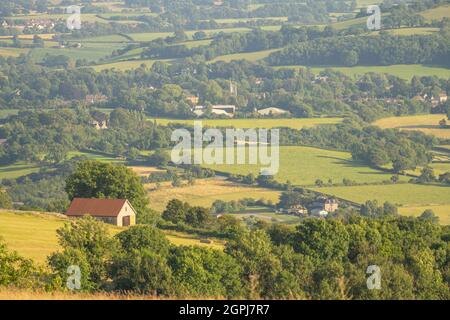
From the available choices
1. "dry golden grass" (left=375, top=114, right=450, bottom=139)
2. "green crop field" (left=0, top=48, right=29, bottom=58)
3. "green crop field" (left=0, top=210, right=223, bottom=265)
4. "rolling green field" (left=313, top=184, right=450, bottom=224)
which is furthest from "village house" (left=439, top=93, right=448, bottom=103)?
"green crop field" (left=0, top=210, right=223, bottom=265)

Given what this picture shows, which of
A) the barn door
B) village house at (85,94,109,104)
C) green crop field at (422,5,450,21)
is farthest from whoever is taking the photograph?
green crop field at (422,5,450,21)

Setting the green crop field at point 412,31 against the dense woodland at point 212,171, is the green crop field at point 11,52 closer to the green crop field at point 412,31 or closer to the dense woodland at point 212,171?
the dense woodland at point 212,171

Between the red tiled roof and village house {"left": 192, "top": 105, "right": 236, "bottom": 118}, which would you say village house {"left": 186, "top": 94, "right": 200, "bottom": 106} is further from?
the red tiled roof

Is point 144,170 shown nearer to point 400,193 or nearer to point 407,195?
point 400,193

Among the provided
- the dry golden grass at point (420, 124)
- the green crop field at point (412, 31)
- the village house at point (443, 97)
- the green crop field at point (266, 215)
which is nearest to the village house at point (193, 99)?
the dry golden grass at point (420, 124)
